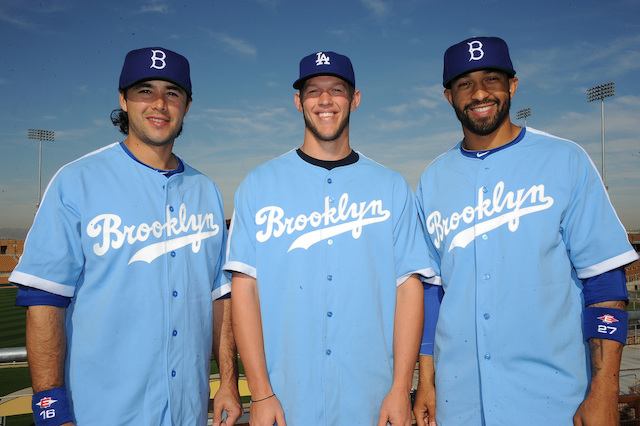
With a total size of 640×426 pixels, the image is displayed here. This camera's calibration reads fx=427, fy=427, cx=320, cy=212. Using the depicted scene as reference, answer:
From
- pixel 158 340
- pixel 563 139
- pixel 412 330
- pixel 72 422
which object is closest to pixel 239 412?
pixel 158 340

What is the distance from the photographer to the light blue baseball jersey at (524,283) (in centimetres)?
233

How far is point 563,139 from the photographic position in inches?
100

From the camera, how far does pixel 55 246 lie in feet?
7.45

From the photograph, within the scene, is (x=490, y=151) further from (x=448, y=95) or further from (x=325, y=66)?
(x=325, y=66)

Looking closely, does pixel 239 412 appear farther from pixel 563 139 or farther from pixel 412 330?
pixel 563 139

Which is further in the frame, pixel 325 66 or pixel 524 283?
pixel 325 66

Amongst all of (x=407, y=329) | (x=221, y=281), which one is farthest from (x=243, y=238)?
(x=407, y=329)

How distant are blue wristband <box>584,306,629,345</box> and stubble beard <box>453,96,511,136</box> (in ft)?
3.83

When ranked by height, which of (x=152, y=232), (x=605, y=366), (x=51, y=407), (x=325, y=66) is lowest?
(x=51, y=407)

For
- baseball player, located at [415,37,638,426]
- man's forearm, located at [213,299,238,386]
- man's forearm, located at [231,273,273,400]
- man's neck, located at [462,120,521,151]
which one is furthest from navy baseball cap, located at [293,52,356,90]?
man's forearm, located at [213,299,238,386]

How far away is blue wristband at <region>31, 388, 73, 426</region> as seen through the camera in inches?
85.4

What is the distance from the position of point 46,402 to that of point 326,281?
1.57 meters

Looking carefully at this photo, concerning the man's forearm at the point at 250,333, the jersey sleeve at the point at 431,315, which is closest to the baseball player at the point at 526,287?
the jersey sleeve at the point at 431,315

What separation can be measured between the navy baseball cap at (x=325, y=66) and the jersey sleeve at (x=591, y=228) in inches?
57.7
